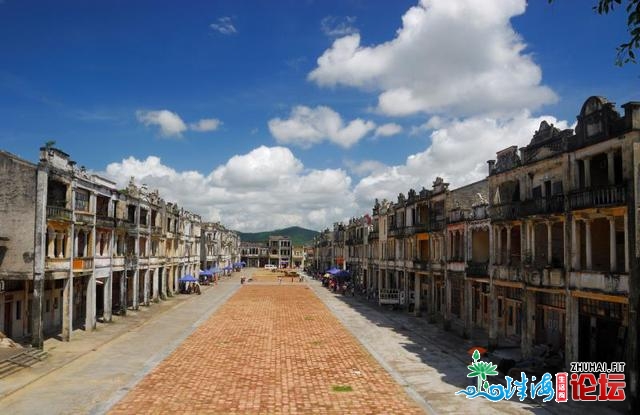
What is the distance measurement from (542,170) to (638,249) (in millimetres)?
7839

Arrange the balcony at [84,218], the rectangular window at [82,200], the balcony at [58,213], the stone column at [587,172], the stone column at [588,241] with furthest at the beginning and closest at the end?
1. the rectangular window at [82,200]
2. the balcony at [84,218]
3. the balcony at [58,213]
4. the stone column at [587,172]
5. the stone column at [588,241]

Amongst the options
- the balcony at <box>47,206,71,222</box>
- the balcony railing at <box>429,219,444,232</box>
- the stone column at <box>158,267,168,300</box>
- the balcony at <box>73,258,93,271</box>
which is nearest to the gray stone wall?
the balcony at <box>47,206,71,222</box>

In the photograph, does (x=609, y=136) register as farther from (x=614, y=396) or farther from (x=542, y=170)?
(x=614, y=396)

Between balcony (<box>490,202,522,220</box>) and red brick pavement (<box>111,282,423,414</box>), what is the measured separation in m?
9.96

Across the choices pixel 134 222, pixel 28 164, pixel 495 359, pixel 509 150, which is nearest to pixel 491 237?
pixel 509 150

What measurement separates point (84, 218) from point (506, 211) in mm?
24748

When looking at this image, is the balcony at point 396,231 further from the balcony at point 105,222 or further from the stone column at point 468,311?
the balcony at point 105,222

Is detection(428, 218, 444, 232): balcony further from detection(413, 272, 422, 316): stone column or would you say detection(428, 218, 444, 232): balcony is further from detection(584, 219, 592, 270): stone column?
detection(584, 219, 592, 270): stone column

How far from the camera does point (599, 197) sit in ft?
66.5

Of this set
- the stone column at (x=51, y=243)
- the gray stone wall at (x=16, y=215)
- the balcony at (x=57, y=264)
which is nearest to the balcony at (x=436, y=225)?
the balcony at (x=57, y=264)

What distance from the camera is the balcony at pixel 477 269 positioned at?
98.6 ft

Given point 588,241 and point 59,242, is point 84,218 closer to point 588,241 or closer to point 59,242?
point 59,242

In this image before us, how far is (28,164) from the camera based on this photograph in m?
27.8

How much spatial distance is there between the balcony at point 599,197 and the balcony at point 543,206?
0.88 m
